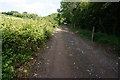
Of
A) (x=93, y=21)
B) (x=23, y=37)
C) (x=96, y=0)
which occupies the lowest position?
(x=23, y=37)

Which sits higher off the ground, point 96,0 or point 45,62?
point 96,0

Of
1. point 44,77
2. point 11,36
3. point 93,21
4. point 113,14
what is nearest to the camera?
point 11,36

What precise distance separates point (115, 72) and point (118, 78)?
1.54 feet

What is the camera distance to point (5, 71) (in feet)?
8.30

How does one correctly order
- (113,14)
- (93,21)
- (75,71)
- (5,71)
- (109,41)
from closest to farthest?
(5,71), (75,71), (109,41), (113,14), (93,21)

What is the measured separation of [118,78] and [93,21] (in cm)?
1045

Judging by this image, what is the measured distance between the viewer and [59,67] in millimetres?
4398

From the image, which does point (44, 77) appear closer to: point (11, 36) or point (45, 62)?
point (45, 62)

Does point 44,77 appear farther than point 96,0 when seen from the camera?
No

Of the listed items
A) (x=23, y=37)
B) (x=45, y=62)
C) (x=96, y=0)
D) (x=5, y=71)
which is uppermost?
(x=96, y=0)

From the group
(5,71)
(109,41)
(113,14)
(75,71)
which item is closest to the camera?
(5,71)

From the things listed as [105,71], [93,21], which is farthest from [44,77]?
[93,21]

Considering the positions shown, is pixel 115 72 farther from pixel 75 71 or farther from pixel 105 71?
pixel 75 71

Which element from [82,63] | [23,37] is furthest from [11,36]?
[82,63]
